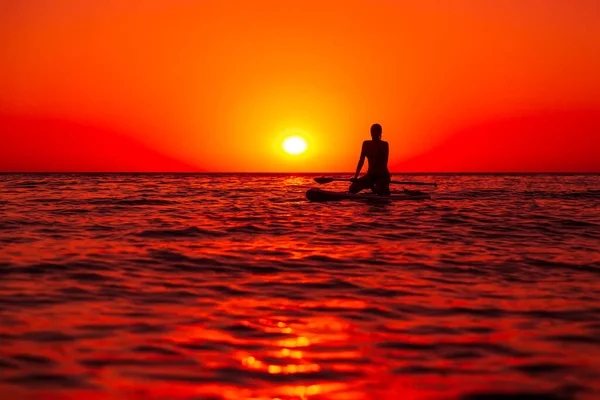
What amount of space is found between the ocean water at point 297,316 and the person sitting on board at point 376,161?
25.0ft

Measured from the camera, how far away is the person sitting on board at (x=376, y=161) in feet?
63.3

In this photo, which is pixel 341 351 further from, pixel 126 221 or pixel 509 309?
pixel 126 221

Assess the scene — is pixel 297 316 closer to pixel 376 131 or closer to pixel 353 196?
pixel 353 196

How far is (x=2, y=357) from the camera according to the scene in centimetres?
443

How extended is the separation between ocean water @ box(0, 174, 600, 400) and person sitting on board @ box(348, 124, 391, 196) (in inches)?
300

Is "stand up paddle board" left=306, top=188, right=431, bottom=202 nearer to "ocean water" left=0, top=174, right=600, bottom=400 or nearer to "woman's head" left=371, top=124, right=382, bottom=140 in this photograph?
"woman's head" left=371, top=124, right=382, bottom=140

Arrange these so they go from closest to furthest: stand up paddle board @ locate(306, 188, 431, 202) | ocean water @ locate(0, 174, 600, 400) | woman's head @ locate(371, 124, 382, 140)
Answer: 1. ocean water @ locate(0, 174, 600, 400)
2. woman's head @ locate(371, 124, 382, 140)
3. stand up paddle board @ locate(306, 188, 431, 202)

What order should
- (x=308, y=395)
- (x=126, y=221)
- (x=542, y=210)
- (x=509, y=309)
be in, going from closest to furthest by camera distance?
1. (x=308, y=395)
2. (x=509, y=309)
3. (x=126, y=221)
4. (x=542, y=210)

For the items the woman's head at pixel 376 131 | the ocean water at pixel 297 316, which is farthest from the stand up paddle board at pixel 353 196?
the ocean water at pixel 297 316

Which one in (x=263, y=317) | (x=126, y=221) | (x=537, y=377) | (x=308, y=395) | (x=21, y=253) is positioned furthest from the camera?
(x=126, y=221)

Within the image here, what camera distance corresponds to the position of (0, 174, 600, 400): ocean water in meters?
4.07

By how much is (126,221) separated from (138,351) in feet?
33.6

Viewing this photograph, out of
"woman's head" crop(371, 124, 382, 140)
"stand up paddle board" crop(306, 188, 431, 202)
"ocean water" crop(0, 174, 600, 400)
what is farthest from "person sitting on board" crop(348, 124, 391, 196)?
"ocean water" crop(0, 174, 600, 400)

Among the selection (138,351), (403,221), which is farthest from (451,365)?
(403,221)
